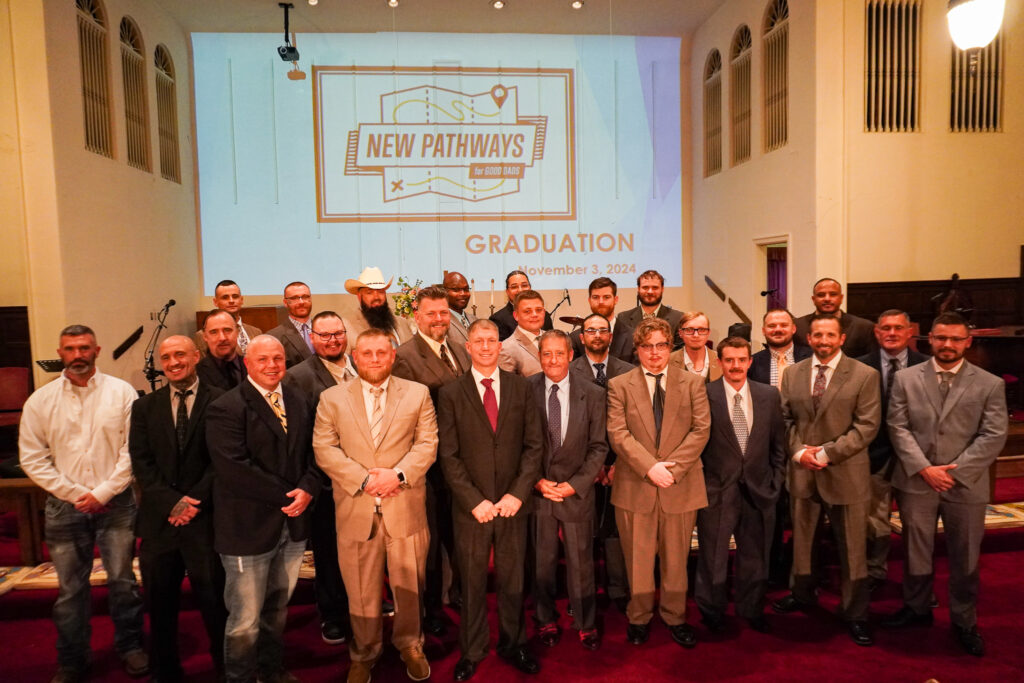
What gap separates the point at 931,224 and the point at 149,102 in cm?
964

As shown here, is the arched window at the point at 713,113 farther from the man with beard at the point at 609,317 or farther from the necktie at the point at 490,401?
the necktie at the point at 490,401

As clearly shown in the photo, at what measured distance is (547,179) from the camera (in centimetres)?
971

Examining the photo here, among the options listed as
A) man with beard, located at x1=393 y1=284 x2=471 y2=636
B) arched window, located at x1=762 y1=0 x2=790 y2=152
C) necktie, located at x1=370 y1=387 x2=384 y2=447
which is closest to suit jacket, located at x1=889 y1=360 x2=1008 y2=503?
man with beard, located at x1=393 y1=284 x2=471 y2=636

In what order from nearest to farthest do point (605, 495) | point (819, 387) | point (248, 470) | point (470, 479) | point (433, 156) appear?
point (248, 470)
point (470, 479)
point (819, 387)
point (605, 495)
point (433, 156)

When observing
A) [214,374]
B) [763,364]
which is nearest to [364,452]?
[214,374]

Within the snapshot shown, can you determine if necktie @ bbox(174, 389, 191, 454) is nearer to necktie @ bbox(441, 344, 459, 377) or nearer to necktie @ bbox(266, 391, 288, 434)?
necktie @ bbox(266, 391, 288, 434)

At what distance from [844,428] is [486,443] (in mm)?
1865

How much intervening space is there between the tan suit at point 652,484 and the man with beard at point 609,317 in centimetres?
124

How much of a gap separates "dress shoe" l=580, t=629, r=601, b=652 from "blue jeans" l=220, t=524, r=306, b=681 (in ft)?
4.90

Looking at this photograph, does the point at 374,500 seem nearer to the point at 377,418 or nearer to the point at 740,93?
the point at 377,418

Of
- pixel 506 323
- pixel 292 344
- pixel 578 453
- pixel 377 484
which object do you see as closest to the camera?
pixel 377 484

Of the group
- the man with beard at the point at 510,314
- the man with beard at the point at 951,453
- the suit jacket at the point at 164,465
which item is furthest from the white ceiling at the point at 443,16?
the suit jacket at the point at 164,465

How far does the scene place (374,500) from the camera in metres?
2.96

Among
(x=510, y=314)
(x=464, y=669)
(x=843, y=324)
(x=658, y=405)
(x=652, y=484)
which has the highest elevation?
(x=510, y=314)
